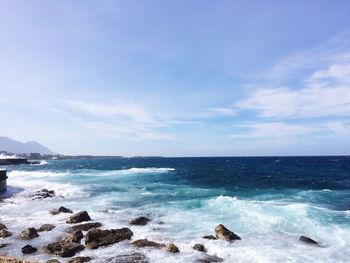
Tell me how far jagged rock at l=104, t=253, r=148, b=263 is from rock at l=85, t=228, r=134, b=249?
7.65 ft

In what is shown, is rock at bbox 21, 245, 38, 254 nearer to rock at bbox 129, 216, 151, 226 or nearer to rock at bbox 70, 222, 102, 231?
rock at bbox 70, 222, 102, 231

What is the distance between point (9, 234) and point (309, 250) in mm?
18211

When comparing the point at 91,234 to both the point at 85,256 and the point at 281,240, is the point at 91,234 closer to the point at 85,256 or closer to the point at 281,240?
the point at 85,256

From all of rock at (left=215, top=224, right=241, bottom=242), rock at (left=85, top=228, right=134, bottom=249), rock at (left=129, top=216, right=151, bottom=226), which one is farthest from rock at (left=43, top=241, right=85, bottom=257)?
rock at (left=215, top=224, right=241, bottom=242)

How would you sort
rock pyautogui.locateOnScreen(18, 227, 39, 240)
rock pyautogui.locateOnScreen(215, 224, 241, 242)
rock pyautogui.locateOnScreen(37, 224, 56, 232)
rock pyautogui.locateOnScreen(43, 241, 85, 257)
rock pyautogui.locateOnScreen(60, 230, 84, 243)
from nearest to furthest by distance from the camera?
rock pyautogui.locateOnScreen(43, 241, 85, 257), rock pyautogui.locateOnScreen(60, 230, 84, 243), rock pyautogui.locateOnScreen(215, 224, 241, 242), rock pyautogui.locateOnScreen(18, 227, 39, 240), rock pyautogui.locateOnScreen(37, 224, 56, 232)

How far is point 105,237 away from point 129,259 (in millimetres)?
3499

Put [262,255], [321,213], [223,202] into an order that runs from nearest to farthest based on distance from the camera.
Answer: [262,255], [321,213], [223,202]

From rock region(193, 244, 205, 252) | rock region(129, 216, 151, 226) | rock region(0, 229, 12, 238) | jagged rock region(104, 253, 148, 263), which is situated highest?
rock region(129, 216, 151, 226)

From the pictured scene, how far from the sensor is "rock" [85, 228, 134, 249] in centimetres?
1906

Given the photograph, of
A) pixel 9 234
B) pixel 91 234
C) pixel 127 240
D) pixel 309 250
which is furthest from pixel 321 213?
pixel 9 234

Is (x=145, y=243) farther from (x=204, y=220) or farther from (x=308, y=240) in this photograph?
(x=308, y=240)

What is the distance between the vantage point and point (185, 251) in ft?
59.2

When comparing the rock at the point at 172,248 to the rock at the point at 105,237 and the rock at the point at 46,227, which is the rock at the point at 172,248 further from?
the rock at the point at 46,227

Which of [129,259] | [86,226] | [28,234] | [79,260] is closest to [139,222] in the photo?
[86,226]
